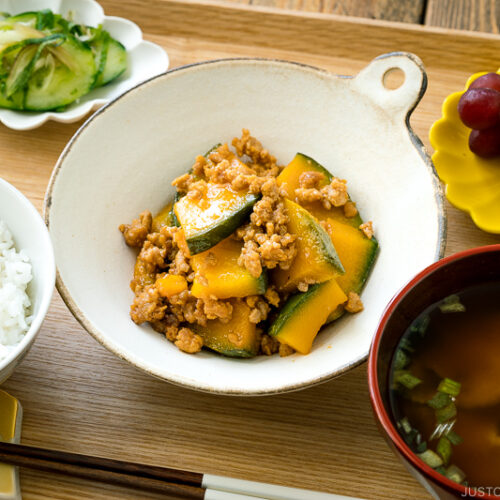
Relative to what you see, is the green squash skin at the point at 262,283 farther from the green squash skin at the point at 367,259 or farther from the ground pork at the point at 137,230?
the ground pork at the point at 137,230

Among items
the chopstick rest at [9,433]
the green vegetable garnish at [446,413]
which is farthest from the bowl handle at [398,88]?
the chopstick rest at [9,433]

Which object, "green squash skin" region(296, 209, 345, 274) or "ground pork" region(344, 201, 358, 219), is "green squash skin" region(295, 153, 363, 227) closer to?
"ground pork" region(344, 201, 358, 219)

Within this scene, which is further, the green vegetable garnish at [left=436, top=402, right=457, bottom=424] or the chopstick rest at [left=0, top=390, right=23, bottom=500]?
the chopstick rest at [left=0, top=390, right=23, bottom=500]

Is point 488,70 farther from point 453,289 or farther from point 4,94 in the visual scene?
point 4,94

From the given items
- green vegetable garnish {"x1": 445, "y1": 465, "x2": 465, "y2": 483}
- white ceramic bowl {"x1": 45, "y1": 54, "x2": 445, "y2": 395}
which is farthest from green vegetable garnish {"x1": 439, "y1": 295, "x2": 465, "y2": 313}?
green vegetable garnish {"x1": 445, "y1": 465, "x2": 465, "y2": 483}

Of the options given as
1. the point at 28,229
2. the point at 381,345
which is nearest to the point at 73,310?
the point at 28,229
